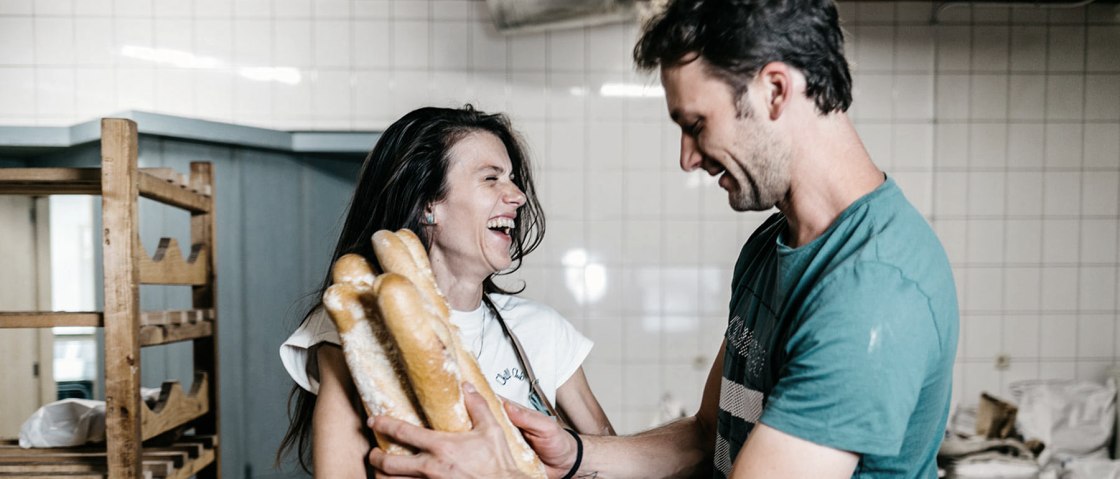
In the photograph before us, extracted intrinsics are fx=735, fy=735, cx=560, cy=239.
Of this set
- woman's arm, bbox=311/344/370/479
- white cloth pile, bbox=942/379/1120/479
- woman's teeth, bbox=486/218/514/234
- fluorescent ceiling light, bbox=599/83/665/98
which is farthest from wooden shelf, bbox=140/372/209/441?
white cloth pile, bbox=942/379/1120/479

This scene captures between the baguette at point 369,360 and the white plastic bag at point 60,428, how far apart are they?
1030 millimetres

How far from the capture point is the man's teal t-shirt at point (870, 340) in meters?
0.78

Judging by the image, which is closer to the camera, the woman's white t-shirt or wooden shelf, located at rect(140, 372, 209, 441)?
the woman's white t-shirt

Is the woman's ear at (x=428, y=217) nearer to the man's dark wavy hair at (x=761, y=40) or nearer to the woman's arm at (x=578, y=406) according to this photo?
the woman's arm at (x=578, y=406)

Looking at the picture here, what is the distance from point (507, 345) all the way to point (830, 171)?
728 mm

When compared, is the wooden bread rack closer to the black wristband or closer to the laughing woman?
the laughing woman

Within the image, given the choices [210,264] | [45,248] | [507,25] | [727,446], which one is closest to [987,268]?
[507,25]

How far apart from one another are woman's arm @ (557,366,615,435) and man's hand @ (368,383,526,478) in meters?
0.58

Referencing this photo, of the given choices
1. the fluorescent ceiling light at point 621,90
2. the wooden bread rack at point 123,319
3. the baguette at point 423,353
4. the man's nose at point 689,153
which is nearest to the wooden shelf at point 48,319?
the wooden bread rack at point 123,319

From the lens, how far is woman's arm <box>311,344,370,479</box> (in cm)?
107

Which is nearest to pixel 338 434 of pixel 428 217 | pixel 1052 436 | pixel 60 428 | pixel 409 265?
pixel 409 265

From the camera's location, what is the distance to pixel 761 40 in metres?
0.88

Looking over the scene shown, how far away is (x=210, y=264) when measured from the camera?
1909 millimetres

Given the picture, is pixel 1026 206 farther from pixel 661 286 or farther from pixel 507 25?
pixel 507 25
